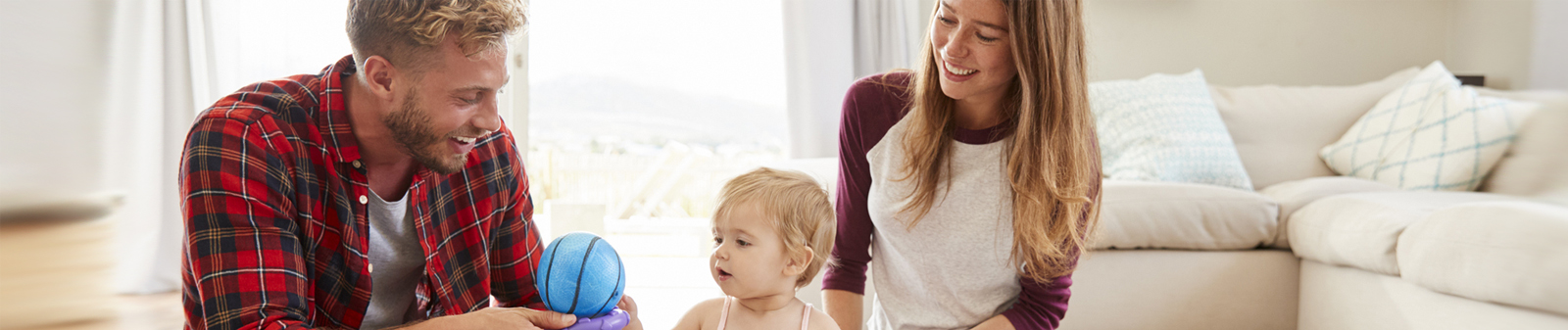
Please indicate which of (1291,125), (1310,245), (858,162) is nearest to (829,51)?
(1291,125)

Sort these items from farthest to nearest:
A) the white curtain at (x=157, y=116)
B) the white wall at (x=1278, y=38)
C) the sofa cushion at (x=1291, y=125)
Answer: the white wall at (x=1278, y=38) < the white curtain at (x=157, y=116) < the sofa cushion at (x=1291, y=125)

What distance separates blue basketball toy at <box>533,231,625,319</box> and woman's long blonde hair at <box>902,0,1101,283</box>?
18.5 inches

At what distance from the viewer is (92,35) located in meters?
0.46

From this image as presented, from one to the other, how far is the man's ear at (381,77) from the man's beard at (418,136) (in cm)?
3

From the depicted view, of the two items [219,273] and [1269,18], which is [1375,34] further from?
[219,273]

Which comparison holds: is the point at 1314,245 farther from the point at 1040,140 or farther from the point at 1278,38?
the point at 1278,38

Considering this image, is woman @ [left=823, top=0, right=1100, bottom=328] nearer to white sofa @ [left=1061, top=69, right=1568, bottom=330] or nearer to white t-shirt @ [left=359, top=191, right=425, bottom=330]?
white sofa @ [left=1061, top=69, right=1568, bottom=330]

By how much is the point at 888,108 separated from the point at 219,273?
91 centimetres

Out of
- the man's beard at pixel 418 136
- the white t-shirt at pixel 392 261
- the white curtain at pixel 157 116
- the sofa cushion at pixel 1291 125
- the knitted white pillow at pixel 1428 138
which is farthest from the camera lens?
the white curtain at pixel 157 116

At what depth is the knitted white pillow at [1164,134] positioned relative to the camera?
253 centimetres

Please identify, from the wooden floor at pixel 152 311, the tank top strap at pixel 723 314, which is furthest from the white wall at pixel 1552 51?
the wooden floor at pixel 152 311

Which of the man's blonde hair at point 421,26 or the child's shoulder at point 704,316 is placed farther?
the child's shoulder at point 704,316

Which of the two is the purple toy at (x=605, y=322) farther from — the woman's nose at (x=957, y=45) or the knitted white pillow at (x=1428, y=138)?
the knitted white pillow at (x=1428, y=138)

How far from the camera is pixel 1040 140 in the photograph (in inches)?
Result: 44.3
